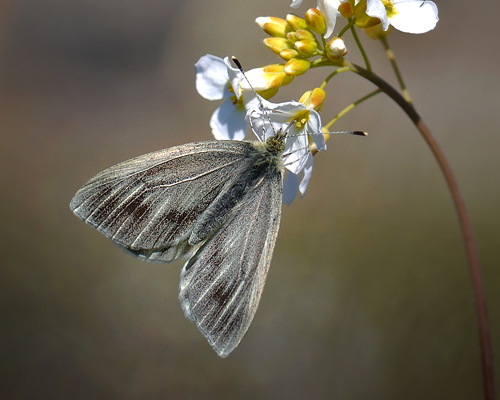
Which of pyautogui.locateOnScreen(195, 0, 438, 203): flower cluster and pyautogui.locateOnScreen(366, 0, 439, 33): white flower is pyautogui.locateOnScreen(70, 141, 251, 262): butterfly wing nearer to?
pyautogui.locateOnScreen(195, 0, 438, 203): flower cluster

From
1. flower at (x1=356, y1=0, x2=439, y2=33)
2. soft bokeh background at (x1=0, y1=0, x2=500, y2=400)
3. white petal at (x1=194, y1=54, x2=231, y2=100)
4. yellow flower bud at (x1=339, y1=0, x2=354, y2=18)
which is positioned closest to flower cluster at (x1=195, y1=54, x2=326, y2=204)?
white petal at (x1=194, y1=54, x2=231, y2=100)

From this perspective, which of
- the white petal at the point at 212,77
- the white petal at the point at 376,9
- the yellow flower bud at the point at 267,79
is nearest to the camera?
the white petal at the point at 376,9

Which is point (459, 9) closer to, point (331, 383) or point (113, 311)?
point (331, 383)

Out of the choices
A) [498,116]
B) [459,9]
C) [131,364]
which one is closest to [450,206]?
[498,116]

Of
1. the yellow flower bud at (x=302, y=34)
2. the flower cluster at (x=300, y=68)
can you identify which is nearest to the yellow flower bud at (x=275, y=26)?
the flower cluster at (x=300, y=68)

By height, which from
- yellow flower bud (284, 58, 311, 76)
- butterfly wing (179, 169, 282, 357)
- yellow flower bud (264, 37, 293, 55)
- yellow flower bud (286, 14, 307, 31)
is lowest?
butterfly wing (179, 169, 282, 357)

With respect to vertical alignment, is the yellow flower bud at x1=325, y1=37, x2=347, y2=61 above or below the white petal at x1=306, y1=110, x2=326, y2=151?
above

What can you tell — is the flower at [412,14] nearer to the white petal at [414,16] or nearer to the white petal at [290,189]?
the white petal at [414,16]
